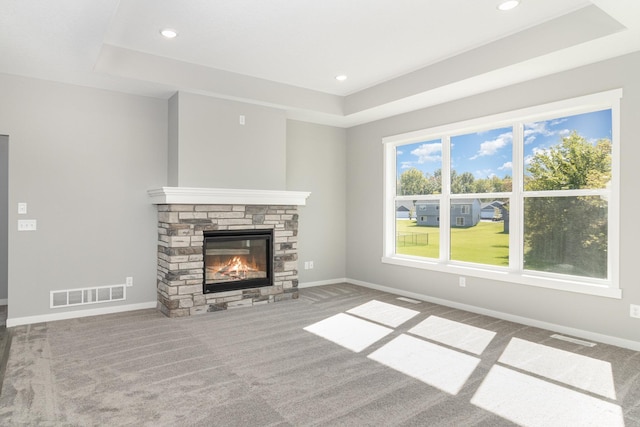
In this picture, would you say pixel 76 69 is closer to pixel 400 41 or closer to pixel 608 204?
pixel 400 41

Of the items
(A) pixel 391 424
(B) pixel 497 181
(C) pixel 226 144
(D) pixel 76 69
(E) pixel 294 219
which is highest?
(D) pixel 76 69

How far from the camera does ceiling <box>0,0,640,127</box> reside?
308 cm

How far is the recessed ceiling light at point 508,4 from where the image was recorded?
3.06m

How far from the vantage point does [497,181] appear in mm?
4594

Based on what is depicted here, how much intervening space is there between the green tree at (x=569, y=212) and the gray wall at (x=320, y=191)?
9.56 ft

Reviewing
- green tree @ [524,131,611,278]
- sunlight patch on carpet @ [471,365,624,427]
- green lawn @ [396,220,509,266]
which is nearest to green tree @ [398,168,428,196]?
green lawn @ [396,220,509,266]

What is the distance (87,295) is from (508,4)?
4.99 meters

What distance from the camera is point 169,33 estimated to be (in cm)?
360

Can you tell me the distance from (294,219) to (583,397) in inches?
147

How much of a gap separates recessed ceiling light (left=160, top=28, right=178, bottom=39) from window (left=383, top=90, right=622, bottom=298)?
10.3 ft

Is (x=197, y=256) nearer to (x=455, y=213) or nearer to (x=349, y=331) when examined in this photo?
(x=349, y=331)

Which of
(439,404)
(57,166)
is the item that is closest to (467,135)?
(439,404)


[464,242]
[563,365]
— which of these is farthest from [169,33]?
[563,365]

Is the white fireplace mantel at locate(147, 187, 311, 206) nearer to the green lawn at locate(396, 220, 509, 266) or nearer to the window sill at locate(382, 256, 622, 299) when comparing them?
the green lawn at locate(396, 220, 509, 266)
